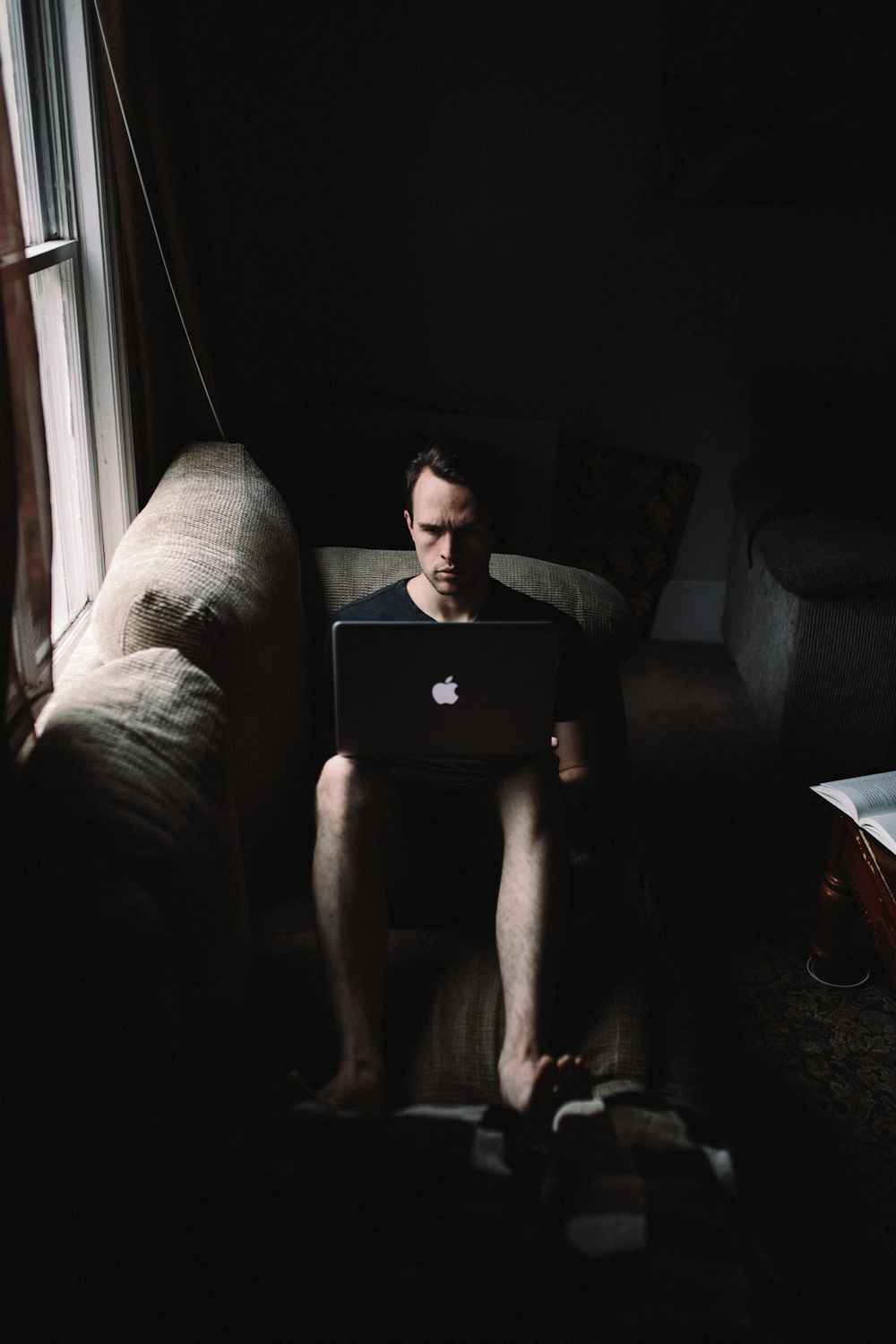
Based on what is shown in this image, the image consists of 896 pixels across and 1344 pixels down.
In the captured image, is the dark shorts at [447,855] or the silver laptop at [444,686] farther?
the dark shorts at [447,855]

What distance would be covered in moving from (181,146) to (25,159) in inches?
21.8

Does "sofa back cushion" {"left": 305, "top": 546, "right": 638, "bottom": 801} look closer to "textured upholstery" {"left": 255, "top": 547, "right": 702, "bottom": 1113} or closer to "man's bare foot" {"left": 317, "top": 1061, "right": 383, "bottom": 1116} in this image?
"textured upholstery" {"left": 255, "top": 547, "right": 702, "bottom": 1113}

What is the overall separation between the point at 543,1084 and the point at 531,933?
214mm

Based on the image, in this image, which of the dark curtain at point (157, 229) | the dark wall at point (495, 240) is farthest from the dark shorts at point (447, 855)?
the dark wall at point (495, 240)

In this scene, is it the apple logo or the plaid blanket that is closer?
the plaid blanket

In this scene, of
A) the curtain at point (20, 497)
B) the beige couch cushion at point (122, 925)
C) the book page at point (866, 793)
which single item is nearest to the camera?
the beige couch cushion at point (122, 925)

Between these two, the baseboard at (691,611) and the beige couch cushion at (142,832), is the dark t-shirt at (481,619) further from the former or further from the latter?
the baseboard at (691,611)

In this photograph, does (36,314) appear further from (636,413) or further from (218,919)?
(636,413)

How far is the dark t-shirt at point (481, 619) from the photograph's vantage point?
1.65 meters

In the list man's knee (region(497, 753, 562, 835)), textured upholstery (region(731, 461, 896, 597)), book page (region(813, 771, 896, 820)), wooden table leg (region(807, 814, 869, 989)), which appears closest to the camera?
man's knee (region(497, 753, 562, 835))

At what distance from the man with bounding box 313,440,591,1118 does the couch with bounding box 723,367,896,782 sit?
1.13 meters

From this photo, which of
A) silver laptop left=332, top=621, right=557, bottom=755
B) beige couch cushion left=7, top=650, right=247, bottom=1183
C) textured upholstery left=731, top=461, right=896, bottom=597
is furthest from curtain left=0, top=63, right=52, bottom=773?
textured upholstery left=731, top=461, right=896, bottom=597

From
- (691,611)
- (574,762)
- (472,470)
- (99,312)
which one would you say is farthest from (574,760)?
(691,611)

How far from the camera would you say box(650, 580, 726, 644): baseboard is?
3590mm
